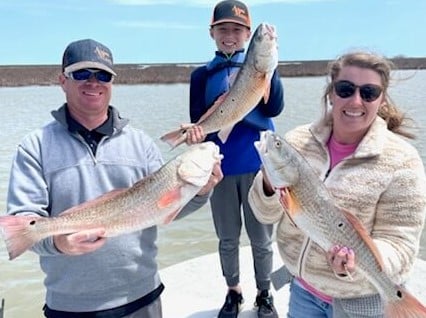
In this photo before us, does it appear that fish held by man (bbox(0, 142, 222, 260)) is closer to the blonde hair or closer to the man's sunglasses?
the man's sunglasses

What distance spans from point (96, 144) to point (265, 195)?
0.97m

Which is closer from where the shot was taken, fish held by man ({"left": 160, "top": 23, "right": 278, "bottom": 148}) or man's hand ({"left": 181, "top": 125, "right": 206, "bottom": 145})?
fish held by man ({"left": 160, "top": 23, "right": 278, "bottom": 148})

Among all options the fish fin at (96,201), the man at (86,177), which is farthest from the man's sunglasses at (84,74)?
the fish fin at (96,201)

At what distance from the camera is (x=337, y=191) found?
109 inches

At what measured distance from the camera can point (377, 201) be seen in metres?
2.71

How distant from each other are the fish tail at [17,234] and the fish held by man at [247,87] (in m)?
1.51

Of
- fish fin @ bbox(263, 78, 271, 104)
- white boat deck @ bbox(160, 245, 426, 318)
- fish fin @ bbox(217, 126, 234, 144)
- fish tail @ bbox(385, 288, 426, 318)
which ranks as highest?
fish fin @ bbox(263, 78, 271, 104)

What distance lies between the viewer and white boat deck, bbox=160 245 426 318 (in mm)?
4777

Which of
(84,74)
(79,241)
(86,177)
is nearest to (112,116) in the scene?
(84,74)

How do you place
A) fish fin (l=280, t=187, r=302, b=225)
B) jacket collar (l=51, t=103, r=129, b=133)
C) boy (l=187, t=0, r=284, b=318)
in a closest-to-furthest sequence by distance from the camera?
fish fin (l=280, t=187, r=302, b=225)
jacket collar (l=51, t=103, r=129, b=133)
boy (l=187, t=0, r=284, b=318)

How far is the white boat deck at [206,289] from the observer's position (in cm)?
478

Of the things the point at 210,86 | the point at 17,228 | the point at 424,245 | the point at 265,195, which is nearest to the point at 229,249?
the point at 210,86

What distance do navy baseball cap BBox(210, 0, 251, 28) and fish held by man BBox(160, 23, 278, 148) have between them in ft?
1.35

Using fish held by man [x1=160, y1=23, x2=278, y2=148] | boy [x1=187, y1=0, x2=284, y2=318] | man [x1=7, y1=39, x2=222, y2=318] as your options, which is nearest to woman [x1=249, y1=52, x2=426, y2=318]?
man [x1=7, y1=39, x2=222, y2=318]
